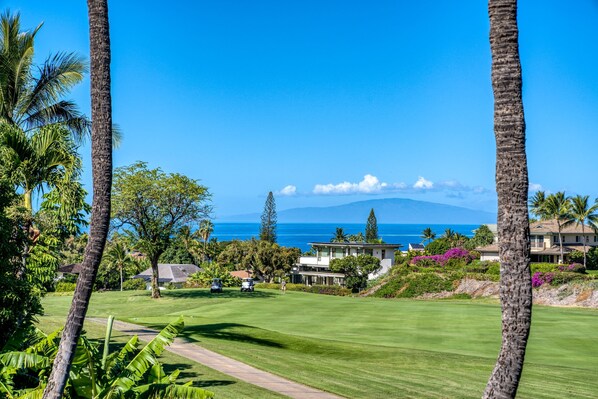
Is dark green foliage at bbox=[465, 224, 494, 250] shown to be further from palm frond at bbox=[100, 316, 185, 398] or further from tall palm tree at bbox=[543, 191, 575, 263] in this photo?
palm frond at bbox=[100, 316, 185, 398]

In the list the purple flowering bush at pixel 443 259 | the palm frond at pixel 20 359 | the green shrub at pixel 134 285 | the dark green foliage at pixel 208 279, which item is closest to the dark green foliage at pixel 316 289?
→ the dark green foliage at pixel 208 279

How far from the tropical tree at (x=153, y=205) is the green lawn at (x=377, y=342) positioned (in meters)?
5.12

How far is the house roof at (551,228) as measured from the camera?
277 feet

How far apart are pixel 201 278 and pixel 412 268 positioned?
24.1m

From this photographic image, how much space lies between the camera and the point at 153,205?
48.2m

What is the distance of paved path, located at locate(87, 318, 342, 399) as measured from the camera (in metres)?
15.3

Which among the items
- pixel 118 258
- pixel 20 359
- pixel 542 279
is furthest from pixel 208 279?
pixel 20 359

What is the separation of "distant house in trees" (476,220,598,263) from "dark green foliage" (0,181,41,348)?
73251 mm

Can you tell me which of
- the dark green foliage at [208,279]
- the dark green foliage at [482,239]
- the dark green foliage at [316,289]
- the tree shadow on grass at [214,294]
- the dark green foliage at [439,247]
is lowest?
the dark green foliage at [316,289]

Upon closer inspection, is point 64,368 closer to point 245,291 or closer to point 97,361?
point 97,361

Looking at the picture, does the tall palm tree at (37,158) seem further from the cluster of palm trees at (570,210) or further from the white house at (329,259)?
the cluster of palm trees at (570,210)

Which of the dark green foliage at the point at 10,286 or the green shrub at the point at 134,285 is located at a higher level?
the dark green foliage at the point at 10,286

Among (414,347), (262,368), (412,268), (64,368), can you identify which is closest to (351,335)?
(414,347)

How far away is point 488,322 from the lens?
3428cm
